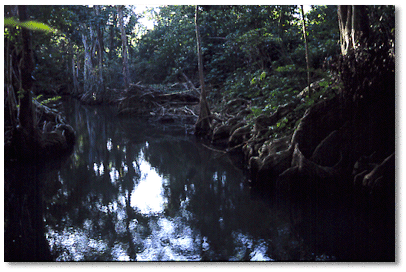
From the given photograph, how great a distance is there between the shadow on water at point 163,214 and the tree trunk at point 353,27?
2.32m

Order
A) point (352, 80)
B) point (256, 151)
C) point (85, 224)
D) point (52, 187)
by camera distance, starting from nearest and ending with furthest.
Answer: point (85, 224)
point (352, 80)
point (52, 187)
point (256, 151)

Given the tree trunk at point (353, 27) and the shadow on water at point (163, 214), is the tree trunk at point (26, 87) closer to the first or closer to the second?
the shadow on water at point (163, 214)

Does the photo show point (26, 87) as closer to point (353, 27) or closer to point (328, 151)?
point (328, 151)

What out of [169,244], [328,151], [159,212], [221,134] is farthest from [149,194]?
[221,134]

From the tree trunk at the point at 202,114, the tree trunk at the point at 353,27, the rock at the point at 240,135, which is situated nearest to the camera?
the tree trunk at the point at 353,27

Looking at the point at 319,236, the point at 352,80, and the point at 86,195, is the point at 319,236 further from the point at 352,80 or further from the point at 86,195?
the point at 86,195

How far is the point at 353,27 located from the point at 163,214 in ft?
11.5

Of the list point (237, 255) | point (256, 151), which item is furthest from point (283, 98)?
point (237, 255)

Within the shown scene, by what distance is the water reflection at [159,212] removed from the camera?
372 centimetres

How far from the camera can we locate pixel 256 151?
7.03 meters

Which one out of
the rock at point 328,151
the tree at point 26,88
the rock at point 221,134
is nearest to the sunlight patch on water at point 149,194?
the rock at point 328,151

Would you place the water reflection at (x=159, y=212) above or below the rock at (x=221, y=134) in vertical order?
below

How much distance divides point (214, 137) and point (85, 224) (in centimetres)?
535

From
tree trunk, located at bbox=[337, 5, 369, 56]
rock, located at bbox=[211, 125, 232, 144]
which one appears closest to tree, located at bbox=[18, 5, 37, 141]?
rock, located at bbox=[211, 125, 232, 144]
